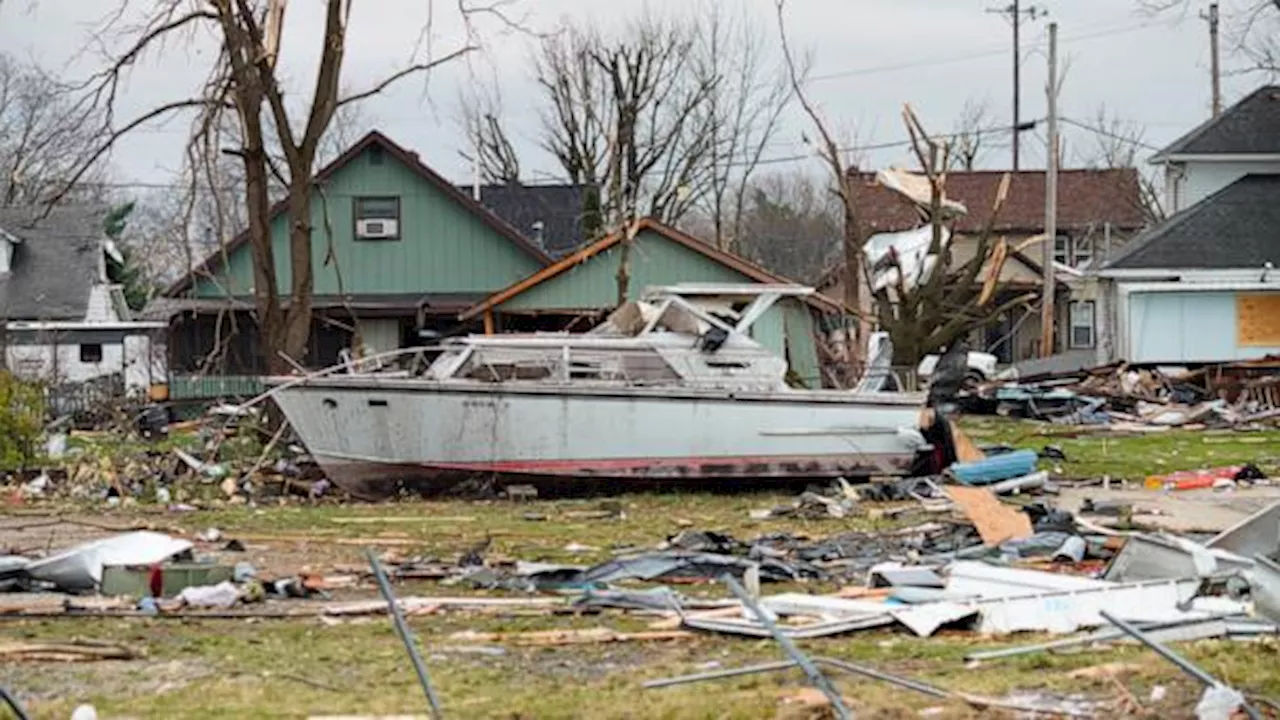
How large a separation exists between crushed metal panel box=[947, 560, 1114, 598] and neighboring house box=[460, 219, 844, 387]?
26.0 metres

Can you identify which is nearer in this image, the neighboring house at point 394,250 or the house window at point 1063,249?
the neighboring house at point 394,250

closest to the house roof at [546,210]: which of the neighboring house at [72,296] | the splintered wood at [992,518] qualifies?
the neighboring house at [72,296]

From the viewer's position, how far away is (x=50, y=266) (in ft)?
177

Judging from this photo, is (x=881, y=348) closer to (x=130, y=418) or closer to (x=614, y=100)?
(x=130, y=418)

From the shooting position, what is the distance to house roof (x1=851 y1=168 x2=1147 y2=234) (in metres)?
61.0

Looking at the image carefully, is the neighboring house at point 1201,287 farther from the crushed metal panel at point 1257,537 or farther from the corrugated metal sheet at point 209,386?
the crushed metal panel at point 1257,537

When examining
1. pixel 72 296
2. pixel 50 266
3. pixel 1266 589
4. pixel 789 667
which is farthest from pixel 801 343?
pixel 50 266

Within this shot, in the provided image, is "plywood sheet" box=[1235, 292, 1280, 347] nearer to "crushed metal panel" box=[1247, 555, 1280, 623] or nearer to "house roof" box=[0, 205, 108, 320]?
"house roof" box=[0, 205, 108, 320]

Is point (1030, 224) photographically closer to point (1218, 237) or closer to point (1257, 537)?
point (1218, 237)

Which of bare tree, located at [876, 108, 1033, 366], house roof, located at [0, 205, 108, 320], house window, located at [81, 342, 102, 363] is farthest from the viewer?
house window, located at [81, 342, 102, 363]

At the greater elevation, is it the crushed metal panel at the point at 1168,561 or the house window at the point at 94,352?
the house window at the point at 94,352

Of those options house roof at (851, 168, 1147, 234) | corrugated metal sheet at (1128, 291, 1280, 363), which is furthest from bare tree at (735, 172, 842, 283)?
corrugated metal sheet at (1128, 291, 1280, 363)

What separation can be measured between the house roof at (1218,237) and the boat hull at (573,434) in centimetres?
2130

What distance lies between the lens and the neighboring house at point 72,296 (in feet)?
169
